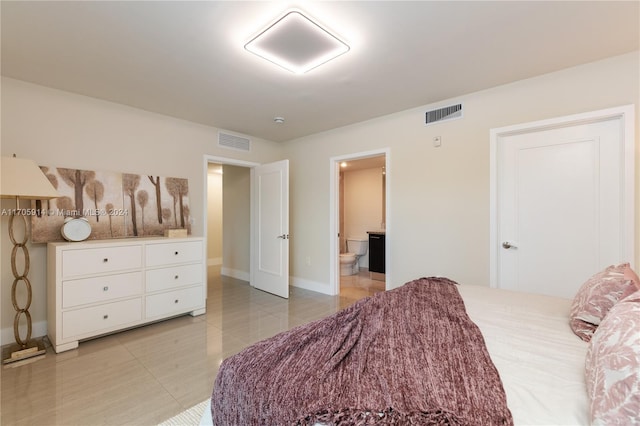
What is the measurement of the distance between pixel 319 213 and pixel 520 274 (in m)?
2.68

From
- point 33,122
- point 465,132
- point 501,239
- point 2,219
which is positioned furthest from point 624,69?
point 2,219

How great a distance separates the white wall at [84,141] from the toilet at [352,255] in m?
2.89

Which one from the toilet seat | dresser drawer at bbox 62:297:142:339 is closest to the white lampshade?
dresser drawer at bbox 62:297:142:339

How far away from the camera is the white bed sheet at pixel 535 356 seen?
837mm

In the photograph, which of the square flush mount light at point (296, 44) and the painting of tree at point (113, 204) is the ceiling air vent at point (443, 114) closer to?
the square flush mount light at point (296, 44)

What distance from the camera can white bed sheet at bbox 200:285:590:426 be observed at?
837 millimetres

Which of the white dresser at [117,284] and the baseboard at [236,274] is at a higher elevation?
the white dresser at [117,284]

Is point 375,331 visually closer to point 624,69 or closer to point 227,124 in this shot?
point 624,69

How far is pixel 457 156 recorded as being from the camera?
3.17m

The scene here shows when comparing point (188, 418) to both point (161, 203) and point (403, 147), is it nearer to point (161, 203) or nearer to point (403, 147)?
point (161, 203)

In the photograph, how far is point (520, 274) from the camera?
9.27 ft

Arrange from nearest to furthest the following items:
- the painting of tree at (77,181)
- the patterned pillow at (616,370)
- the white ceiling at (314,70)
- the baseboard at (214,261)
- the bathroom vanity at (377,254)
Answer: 1. the patterned pillow at (616,370)
2. the white ceiling at (314,70)
3. the painting of tree at (77,181)
4. the bathroom vanity at (377,254)
5. the baseboard at (214,261)

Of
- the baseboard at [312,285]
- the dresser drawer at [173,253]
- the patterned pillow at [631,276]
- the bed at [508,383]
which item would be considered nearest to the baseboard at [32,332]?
the dresser drawer at [173,253]

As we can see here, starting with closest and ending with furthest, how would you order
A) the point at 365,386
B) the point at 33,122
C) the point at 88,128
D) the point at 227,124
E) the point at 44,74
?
the point at 365,386, the point at 44,74, the point at 33,122, the point at 88,128, the point at 227,124
